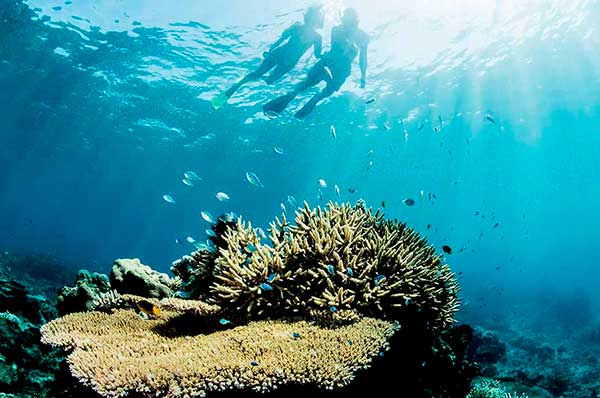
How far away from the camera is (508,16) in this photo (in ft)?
76.7

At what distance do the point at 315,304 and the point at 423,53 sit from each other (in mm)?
26359

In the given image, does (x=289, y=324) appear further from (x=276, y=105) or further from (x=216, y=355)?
(x=276, y=105)

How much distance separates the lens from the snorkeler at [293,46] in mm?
15160

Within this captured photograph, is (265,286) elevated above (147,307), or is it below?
above

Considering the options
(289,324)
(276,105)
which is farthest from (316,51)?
(289,324)

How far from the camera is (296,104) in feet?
111

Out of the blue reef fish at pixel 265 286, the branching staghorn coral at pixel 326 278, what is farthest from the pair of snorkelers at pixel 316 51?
the blue reef fish at pixel 265 286

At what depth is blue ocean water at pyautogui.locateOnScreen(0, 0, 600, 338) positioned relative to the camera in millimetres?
23125

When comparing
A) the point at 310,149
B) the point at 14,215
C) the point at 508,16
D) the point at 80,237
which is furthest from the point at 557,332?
the point at 80,237

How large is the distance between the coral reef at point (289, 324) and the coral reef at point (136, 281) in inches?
34.6

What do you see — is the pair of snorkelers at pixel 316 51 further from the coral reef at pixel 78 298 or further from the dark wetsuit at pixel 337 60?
the coral reef at pixel 78 298

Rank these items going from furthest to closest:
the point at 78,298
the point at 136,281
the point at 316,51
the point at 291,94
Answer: the point at 291,94
the point at 316,51
the point at 136,281
the point at 78,298

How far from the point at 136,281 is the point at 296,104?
29.7 meters

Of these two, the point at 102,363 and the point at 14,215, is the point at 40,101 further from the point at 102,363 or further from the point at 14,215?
the point at 14,215
